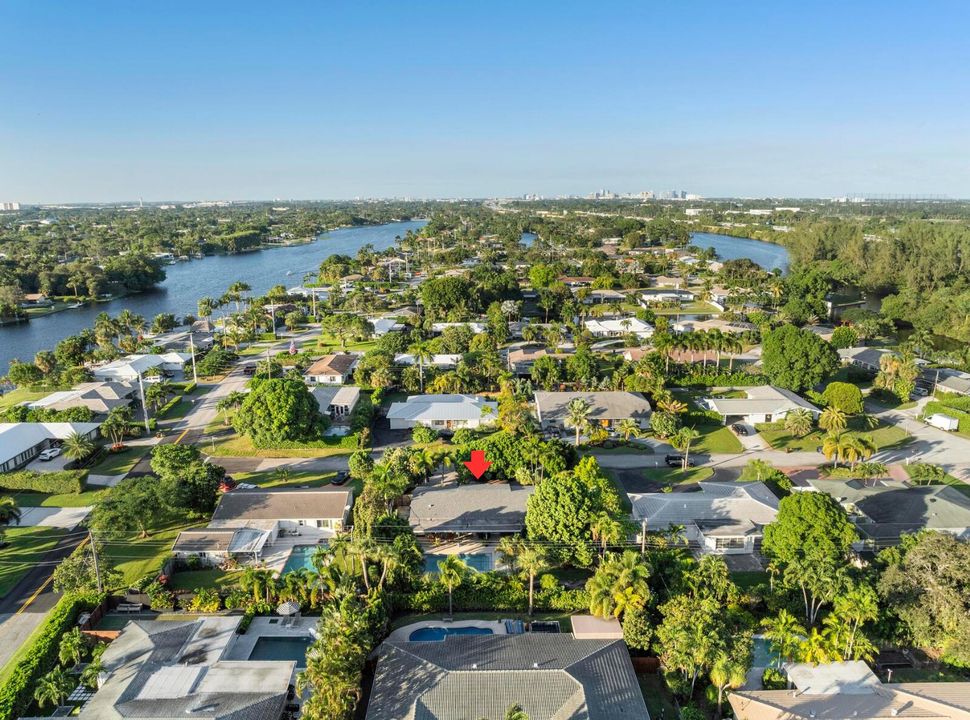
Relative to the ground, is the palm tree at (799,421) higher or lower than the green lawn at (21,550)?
higher

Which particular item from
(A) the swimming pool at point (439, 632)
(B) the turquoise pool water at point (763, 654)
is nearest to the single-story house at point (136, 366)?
(A) the swimming pool at point (439, 632)

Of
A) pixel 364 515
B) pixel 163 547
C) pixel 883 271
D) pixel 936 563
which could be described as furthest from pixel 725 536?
pixel 883 271

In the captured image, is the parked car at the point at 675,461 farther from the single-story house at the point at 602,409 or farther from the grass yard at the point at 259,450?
the grass yard at the point at 259,450

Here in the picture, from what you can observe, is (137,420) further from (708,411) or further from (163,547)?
(708,411)

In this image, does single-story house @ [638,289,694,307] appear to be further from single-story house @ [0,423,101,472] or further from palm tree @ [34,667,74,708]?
palm tree @ [34,667,74,708]

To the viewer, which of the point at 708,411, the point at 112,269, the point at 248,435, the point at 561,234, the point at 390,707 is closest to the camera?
the point at 390,707

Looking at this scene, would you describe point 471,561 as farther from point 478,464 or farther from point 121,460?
point 121,460

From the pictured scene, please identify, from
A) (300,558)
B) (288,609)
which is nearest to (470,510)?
(300,558)
